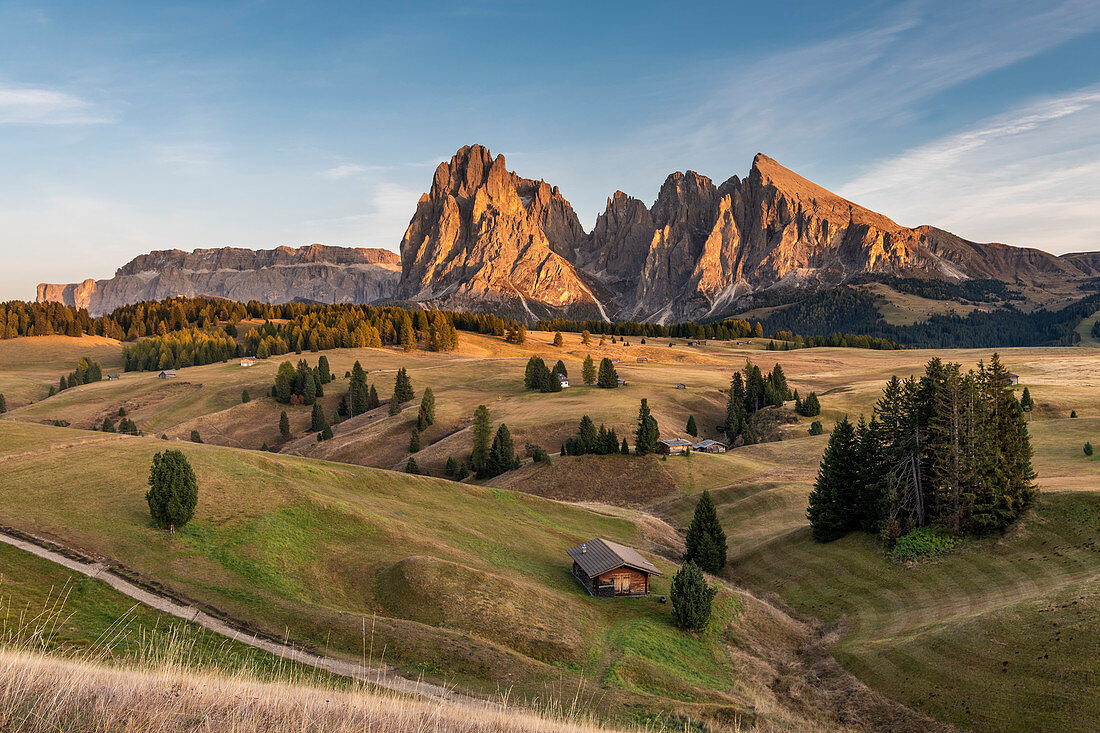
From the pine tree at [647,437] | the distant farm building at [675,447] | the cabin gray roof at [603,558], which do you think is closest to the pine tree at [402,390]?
the pine tree at [647,437]

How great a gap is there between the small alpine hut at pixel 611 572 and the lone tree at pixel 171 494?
2482cm

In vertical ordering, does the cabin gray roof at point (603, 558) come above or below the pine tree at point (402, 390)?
below

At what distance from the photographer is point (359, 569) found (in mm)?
33000

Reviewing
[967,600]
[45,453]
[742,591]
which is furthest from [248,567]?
[967,600]

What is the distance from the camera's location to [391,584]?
31.7 m

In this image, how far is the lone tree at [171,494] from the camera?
32906 mm

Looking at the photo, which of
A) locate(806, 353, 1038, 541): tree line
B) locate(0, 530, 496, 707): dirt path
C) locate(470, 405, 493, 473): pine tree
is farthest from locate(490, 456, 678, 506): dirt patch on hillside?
locate(0, 530, 496, 707): dirt path

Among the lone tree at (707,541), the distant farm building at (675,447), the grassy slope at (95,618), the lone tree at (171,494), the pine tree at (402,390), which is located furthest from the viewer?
the pine tree at (402,390)

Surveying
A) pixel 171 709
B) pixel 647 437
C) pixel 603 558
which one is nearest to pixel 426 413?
pixel 647 437

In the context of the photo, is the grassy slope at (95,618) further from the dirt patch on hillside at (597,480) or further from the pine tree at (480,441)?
the pine tree at (480,441)

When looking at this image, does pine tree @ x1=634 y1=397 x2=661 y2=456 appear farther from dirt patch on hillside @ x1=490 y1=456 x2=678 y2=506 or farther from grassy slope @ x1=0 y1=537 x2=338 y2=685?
grassy slope @ x1=0 y1=537 x2=338 y2=685

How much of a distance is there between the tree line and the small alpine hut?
1789 centimetres

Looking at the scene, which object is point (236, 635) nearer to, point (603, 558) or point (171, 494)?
point (171, 494)

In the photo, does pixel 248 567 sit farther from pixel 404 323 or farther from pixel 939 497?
pixel 404 323
